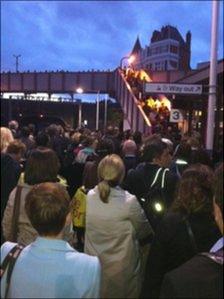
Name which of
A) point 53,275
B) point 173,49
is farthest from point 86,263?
point 173,49

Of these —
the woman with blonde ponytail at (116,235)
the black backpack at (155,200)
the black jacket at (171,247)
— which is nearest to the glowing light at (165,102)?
the black backpack at (155,200)

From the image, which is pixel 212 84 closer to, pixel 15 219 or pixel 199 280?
pixel 15 219

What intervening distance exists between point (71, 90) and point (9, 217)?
49367 mm

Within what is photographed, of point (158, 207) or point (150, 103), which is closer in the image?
point (158, 207)

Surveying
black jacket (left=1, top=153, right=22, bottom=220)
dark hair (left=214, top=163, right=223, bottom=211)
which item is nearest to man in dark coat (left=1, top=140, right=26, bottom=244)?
black jacket (left=1, top=153, right=22, bottom=220)

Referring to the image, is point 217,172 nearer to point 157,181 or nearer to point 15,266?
point 15,266

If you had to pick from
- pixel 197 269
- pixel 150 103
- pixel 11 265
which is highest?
pixel 150 103

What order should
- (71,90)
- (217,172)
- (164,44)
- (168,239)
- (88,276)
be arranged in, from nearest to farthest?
(217,172) < (88,276) < (168,239) < (71,90) < (164,44)

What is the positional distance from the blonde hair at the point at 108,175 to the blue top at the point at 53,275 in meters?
2.40

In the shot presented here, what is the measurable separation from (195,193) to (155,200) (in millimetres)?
1994

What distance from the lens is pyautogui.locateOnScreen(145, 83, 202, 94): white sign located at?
544 inches

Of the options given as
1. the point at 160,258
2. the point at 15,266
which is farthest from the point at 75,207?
the point at 15,266

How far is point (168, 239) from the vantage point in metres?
4.07

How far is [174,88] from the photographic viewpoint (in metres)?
14.1
